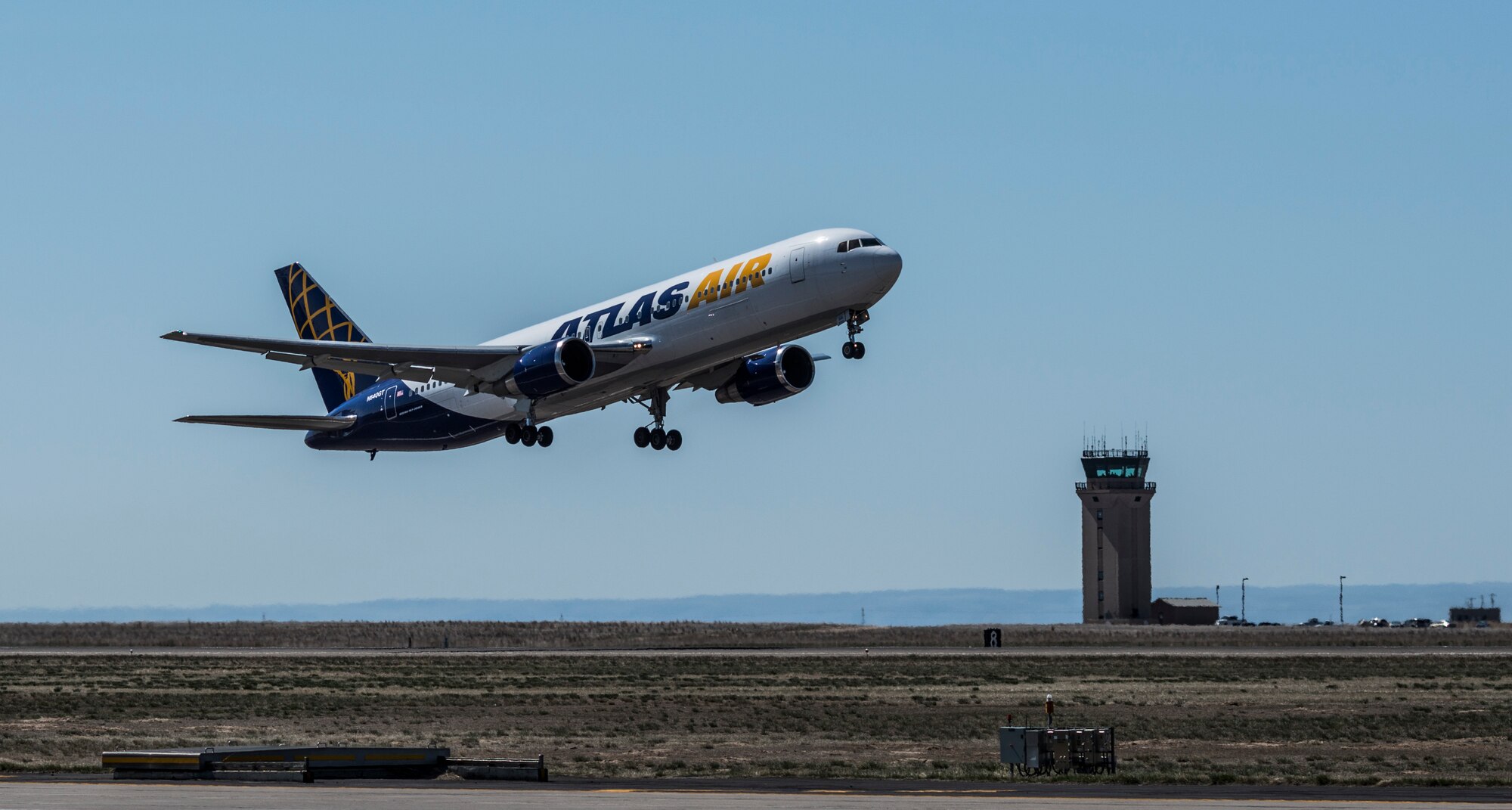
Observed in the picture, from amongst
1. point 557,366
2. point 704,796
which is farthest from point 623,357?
point 704,796

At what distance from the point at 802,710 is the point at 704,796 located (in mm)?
28450

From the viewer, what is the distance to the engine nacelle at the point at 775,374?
6575 centimetres

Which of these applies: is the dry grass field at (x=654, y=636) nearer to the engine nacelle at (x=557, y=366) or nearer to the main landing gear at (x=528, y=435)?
the main landing gear at (x=528, y=435)

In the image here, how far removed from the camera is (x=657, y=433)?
225ft

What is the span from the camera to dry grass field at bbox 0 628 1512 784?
44844 millimetres

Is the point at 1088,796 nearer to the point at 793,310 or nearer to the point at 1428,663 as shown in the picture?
the point at 793,310

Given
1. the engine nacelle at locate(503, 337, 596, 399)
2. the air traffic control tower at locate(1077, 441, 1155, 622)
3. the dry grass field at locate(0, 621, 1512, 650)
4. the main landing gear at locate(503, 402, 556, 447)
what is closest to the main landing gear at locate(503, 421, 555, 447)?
the main landing gear at locate(503, 402, 556, 447)

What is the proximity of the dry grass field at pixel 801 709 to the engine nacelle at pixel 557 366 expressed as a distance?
11.1 meters

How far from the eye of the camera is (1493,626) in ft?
536

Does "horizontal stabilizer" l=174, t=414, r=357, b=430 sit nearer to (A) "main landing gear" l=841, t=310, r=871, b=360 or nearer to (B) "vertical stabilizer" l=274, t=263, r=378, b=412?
(B) "vertical stabilizer" l=274, t=263, r=378, b=412

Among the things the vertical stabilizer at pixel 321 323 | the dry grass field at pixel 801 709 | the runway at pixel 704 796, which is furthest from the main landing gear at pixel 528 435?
the runway at pixel 704 796

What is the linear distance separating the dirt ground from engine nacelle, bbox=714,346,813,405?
11253 millimetres

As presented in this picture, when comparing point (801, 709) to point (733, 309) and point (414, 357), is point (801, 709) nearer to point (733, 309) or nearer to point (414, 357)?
point (733, 309)

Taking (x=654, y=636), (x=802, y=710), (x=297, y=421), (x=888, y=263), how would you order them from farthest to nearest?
1. (x=654, y=636)
2. (x=297, y=421)
3. (x=802, y=710)
4. (x=888, y=263)
